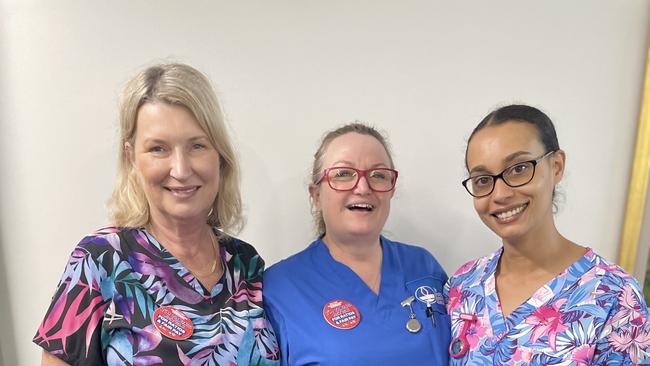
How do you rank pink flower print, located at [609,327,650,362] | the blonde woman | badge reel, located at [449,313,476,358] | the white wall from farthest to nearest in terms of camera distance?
the white wall
badge reel, located at [449,313,476,358]
the blonde woman
pink flower print, located at [609,327,650,362]

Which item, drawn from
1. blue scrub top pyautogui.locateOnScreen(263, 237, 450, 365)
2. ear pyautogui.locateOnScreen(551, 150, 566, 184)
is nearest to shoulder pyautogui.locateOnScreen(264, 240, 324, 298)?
blue scrub top pyautogui.locateOnScreen(263, 237, 450, 365)

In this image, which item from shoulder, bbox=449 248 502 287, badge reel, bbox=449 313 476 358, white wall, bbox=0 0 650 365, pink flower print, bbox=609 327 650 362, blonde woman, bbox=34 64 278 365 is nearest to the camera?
pink flower print, bbox=609 327 650 362

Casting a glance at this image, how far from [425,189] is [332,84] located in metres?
0.56

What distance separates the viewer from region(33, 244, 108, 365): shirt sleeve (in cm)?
102

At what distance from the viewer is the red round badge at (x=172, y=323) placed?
1083 mm

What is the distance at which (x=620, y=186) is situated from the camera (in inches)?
71.0

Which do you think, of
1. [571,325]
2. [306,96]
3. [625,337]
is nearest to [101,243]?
[306,96]

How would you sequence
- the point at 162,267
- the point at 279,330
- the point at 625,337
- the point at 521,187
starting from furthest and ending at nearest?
the point at 279,330 → the point at 162,267 → the point at 521,187 → the point at 625,337

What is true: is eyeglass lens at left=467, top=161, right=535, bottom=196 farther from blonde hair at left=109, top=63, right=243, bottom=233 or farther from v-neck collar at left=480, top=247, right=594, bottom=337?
blonde hair at left=109, top=63, right=243, bottom=233

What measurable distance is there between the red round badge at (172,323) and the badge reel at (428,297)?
652 mm

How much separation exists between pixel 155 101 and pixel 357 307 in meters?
0.78

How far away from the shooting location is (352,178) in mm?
1312

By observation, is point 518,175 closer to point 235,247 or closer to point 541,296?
point 541,296

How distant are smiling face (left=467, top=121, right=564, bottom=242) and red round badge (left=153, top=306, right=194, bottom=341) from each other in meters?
0.80
